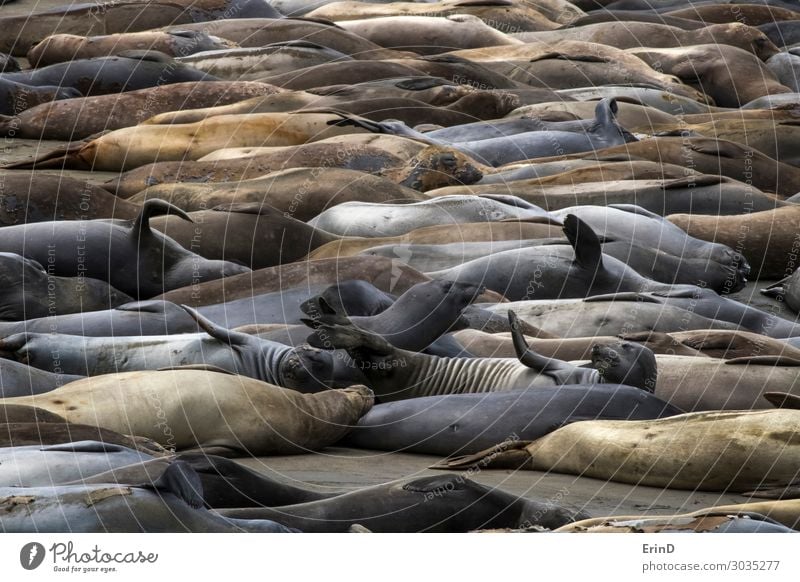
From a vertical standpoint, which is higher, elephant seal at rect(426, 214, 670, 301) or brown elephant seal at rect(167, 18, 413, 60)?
elephant seal at rect(426, 214, 670, 301)

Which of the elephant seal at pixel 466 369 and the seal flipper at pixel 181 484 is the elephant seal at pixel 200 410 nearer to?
the elephant seal at pixel 466 369

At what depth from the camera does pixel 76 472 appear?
5652 mm

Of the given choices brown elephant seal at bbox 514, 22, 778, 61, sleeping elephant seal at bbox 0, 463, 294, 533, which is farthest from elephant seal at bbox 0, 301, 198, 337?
brown elephant seal at bbox 514, 22, 778, 61

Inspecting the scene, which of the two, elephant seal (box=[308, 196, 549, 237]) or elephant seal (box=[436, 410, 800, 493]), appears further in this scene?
elephant seal (box=[308, 196, 549, 237])

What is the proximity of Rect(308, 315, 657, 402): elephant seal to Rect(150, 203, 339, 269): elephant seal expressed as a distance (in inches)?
89.6

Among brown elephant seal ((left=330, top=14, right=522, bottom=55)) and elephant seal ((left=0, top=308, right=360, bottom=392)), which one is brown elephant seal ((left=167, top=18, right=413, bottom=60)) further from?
elephant seal ((left=0, top=308, right=360, bottom=392))

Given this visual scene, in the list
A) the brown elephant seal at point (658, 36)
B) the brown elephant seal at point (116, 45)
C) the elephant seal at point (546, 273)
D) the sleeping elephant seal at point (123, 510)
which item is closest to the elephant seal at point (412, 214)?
the elephant seal at point (546, 273)

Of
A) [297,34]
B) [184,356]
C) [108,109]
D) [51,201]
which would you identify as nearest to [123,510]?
[184,356]

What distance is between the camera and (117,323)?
832cm

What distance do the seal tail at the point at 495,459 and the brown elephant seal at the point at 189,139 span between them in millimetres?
6355

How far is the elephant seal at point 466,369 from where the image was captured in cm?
771

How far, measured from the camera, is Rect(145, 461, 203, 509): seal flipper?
494 cm

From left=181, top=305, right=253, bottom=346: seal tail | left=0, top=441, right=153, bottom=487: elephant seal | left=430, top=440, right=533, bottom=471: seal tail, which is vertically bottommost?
left=430, top=440, right=533, bottom=471: seal tail

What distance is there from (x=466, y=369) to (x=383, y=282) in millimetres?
1383
